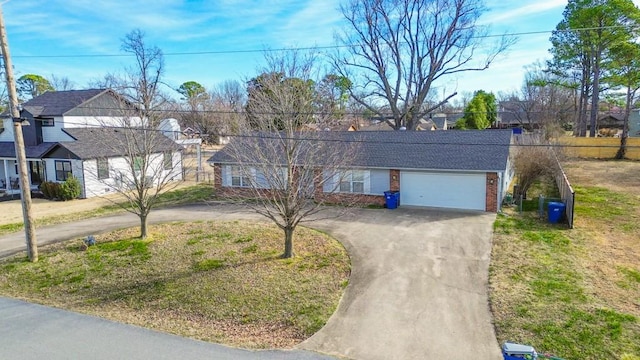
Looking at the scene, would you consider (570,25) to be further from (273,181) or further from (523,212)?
(273,181)

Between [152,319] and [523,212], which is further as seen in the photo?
[523,212]

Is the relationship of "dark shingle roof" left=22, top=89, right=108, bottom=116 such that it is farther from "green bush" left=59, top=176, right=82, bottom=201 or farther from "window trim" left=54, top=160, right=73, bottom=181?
"green bush" left=59, top=176, right=82, bottom=201

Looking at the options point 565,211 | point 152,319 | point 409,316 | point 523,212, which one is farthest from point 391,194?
point 152,319

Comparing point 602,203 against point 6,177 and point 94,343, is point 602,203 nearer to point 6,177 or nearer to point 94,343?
point 94,343

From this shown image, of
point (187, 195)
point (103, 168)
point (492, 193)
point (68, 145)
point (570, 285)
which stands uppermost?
point (68, 145)

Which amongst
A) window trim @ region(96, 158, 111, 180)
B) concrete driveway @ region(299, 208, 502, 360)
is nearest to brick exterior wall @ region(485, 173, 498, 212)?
concrete driveway @ region(299, 208, 502, 360)

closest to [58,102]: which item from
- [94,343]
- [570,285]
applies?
[94,343]

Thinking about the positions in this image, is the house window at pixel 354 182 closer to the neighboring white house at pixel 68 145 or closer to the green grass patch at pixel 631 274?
the neighboring white house at pixel 68 145
